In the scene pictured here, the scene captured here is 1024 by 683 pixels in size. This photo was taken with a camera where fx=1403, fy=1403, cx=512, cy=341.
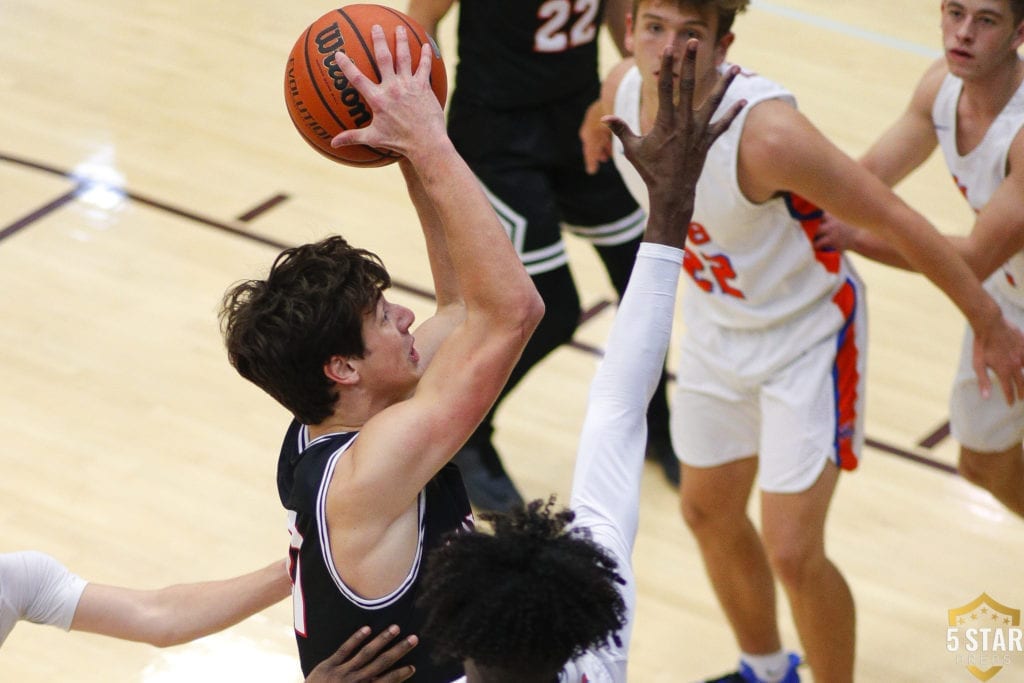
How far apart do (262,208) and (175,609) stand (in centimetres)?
365

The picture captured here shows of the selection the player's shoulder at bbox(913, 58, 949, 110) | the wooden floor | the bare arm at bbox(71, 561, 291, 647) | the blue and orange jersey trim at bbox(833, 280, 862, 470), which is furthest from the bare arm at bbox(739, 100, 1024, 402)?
the bare arm at bbox(71, 561, 291, 647)

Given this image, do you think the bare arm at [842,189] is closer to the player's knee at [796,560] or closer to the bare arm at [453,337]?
the player's knee at [796,560]

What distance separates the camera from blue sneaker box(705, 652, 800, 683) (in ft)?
12.6

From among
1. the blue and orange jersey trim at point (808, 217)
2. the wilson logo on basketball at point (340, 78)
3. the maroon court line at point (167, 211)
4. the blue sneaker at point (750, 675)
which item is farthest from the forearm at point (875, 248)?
the maroon court line at point (167, 211)

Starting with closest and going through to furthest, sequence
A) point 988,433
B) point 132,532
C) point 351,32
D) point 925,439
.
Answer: point 351,32 < point 988,433 < point 132,532 < point 925,439

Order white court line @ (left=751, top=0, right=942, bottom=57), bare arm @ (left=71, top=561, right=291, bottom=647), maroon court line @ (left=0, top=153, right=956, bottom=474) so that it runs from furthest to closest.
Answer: white court line @ (left=751, top=0, right=942, bottom=57) → maroon court line @ (left=0, top=153, right=956, bottom=474) → bare arm @ (left=71, top=561, right=291, bottom=647)

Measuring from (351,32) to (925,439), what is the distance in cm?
304

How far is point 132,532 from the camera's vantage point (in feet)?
14.4

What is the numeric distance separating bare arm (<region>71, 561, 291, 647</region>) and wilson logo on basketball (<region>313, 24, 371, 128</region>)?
863 mm

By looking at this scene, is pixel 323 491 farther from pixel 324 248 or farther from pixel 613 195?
pixel 613 195

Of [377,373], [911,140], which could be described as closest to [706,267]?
[911,140]

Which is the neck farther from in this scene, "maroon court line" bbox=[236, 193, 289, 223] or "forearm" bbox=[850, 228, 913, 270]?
"maroon court line" bbox=[236, 193, 289, 223]

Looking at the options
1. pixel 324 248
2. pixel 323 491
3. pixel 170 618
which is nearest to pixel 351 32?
pixel 324 248

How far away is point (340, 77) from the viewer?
257 cm
